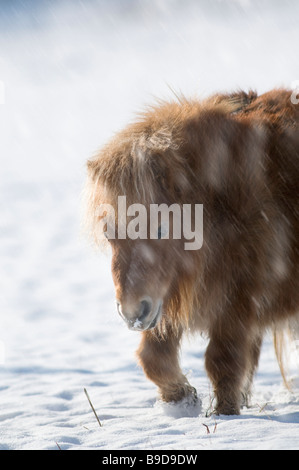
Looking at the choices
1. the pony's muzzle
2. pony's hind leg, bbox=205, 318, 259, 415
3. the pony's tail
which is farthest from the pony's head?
the pony's tail

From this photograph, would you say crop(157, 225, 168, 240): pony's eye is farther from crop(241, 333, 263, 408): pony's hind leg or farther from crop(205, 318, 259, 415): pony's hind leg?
crop(241, 333, 263, 408): pony's hind leg

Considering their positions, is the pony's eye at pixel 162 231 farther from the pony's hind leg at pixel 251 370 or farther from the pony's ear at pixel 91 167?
the pony's hind leg at pixel 251 370

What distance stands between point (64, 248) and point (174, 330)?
10.0 m

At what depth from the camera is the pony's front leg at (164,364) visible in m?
3.43

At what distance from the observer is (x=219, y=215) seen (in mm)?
3092

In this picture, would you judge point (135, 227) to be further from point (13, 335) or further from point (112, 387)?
point (13, 335)

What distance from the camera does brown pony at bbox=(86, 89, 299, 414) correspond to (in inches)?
115

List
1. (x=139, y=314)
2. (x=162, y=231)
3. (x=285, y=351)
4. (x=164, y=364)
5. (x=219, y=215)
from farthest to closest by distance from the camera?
(x=285, y=351), (x=164, y=364), (x=219, y=215), (x=162, y=231), (x=139, y=314)

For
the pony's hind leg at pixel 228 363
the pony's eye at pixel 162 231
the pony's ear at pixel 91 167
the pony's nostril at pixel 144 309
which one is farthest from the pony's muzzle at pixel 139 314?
the pony's ear at pixel 91 167

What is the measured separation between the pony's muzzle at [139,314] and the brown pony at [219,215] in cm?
6

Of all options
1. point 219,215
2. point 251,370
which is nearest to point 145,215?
point 219,215

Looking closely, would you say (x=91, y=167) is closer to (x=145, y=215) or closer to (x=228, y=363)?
(x=145, y=215)

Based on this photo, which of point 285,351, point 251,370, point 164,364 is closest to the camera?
point 164,364

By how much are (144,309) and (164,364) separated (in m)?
0.75
